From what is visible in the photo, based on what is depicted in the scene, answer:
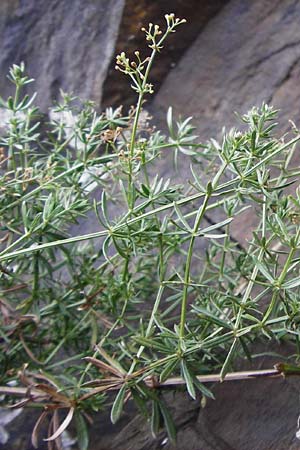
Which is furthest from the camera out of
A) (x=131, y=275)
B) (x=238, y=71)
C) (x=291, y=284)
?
(x=238, y=71)

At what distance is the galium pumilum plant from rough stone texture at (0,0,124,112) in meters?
0.49

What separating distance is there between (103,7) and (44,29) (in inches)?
6.7

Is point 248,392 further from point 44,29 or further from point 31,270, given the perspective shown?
point 44,29

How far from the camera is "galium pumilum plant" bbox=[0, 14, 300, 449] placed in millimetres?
1040

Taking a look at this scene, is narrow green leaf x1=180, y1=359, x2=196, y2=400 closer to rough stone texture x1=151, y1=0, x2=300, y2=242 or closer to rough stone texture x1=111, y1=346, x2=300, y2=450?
rough stone texture x1=111, y1=346, x2=300, y2=450

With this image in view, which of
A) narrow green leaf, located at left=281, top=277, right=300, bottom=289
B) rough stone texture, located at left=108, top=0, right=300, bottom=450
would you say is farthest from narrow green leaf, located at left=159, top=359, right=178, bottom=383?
rough stone texture, located at left=108, top=0, right=300, bottom=450

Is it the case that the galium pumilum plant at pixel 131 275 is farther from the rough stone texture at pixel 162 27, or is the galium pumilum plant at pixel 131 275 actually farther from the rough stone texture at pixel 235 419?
→ the rough stone texture at pixel 162 27

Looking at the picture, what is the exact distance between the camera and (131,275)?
4.07ft

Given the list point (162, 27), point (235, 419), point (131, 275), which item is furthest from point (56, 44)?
point (235, 419)

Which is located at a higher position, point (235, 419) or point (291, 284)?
point (291, 284)

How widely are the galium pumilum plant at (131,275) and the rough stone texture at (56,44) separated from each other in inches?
19.5

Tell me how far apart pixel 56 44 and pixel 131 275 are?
34.4 inches

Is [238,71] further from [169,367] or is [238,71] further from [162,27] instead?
[169,367]

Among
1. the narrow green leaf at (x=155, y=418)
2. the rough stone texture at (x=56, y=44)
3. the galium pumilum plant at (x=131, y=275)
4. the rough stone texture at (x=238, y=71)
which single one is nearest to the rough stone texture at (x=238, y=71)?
the rough stone texture at (x=238, y=71)
